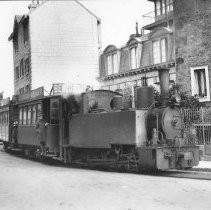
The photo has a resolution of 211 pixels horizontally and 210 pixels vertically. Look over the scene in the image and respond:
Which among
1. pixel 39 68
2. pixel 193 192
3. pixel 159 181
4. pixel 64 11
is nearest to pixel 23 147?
pixel 159 181

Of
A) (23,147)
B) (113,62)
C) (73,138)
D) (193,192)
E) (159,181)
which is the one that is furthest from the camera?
(113,62)

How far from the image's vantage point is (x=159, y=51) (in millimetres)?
23375

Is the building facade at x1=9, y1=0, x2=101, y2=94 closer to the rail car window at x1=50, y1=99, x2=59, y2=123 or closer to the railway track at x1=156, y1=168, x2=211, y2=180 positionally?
the rail car window at x1=50, y1=99, x2=59, y2=123

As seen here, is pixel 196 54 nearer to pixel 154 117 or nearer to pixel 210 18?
pixel 210 18

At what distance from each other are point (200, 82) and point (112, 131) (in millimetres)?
8344

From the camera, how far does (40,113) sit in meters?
15.6

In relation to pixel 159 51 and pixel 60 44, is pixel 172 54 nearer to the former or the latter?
pixel 159 51

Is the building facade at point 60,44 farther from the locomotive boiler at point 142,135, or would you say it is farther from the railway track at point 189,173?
the railway track at point 189,173

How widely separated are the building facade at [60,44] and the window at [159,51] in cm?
836

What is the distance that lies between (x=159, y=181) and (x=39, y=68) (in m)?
23.5

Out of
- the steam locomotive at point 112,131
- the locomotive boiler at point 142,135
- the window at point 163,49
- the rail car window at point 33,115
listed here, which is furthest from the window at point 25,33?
the locomotive boiler at point 142,135

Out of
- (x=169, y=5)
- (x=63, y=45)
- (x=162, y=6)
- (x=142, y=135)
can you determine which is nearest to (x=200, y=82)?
(x=142, y=135)

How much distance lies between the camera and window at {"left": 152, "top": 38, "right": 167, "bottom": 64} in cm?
2305

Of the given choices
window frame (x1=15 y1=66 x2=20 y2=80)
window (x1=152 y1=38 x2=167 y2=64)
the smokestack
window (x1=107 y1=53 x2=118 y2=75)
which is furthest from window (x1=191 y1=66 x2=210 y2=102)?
window frame (x1=15 y1=66 x2=20 y2=80)
